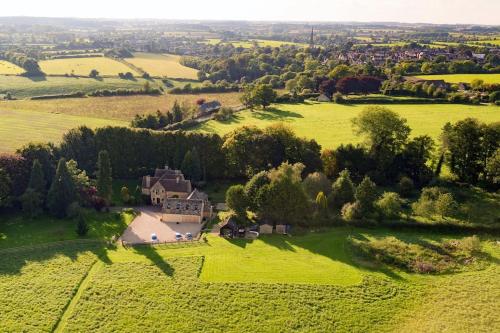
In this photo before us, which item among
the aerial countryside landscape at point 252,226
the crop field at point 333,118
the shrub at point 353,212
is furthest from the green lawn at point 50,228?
the crop field at point 333,118

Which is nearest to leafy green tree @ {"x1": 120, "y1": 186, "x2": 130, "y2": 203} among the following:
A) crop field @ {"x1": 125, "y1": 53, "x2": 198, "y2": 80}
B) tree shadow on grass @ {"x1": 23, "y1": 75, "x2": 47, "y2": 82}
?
tree shadow on grass @ {"x1": 23, "y1": 75, "x2": 47, "y2": 82}

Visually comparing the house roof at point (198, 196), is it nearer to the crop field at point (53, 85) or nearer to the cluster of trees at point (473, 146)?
the cluster of trees at point (473, 146)

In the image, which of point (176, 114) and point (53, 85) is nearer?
point (176, 114)

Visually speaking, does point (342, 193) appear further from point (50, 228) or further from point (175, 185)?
point (50, 228)

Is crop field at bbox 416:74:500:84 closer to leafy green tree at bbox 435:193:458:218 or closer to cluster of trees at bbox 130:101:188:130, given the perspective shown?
cluster of trees at bbox 130:101:188:130

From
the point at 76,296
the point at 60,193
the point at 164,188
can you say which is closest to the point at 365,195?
the point at 164,188

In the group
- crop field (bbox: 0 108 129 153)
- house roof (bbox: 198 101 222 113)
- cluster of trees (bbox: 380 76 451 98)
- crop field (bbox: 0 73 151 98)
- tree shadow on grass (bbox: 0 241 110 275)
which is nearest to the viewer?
tree shadow on grass (bbox: 0 241 110 275)

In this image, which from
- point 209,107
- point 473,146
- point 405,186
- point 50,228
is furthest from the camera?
point 209,107
